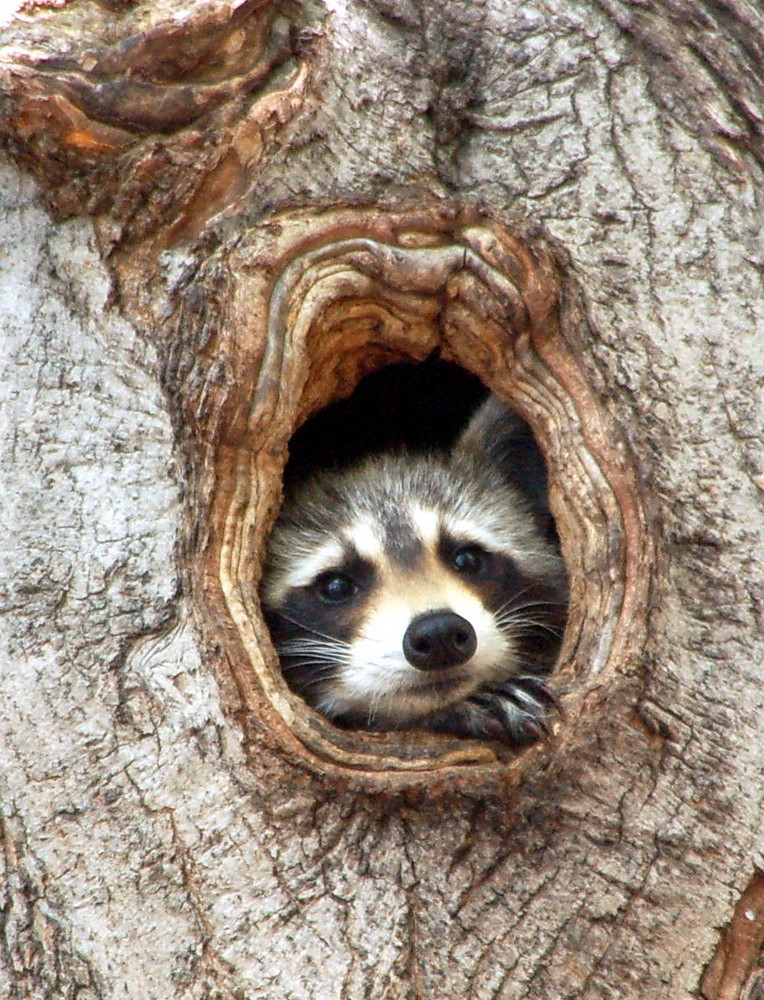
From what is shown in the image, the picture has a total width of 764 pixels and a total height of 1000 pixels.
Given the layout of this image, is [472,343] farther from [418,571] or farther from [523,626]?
[523,626]

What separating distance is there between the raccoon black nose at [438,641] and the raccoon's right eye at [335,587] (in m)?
0.71

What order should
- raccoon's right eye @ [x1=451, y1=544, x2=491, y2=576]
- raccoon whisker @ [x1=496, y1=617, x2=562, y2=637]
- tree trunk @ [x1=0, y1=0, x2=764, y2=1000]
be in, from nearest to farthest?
tree trunk @ [x1=0, y1=0, x2=764, y2=1000] → raccoon whisker @ [x1=496, y1=617, x2=562, y2=637] → raccoon's right eye @ [x1=451, y1=544, x2=491, y2=576]

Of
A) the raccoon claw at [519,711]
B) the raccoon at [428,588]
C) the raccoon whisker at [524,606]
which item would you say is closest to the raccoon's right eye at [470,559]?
the raccoon at [428,588]

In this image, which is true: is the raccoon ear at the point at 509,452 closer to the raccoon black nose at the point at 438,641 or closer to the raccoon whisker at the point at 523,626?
the raccoon whisker at the point at 523,626

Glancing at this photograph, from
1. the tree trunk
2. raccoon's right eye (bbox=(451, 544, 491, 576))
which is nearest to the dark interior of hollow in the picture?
raccoon's right eye (bbox=(451, 544, 491, 576))

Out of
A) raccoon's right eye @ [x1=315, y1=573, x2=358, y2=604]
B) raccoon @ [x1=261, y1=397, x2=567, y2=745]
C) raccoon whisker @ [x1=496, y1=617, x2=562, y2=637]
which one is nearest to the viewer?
raccoon @ [x1=261, y1=397, x2=567, y2=745]

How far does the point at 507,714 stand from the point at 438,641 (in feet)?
1.36

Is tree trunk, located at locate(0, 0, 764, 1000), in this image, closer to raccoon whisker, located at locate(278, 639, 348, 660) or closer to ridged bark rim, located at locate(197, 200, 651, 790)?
ridged bark rim, located at locate(197, 200, 651, 790)

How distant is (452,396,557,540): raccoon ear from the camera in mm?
4422

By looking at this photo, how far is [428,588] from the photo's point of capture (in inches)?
150

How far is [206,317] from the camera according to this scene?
2.86 m

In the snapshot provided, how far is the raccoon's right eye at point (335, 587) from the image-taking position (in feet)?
13.5

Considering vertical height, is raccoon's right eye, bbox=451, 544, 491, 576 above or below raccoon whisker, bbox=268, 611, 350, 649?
above

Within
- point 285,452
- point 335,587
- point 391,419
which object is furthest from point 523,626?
point 391,419
